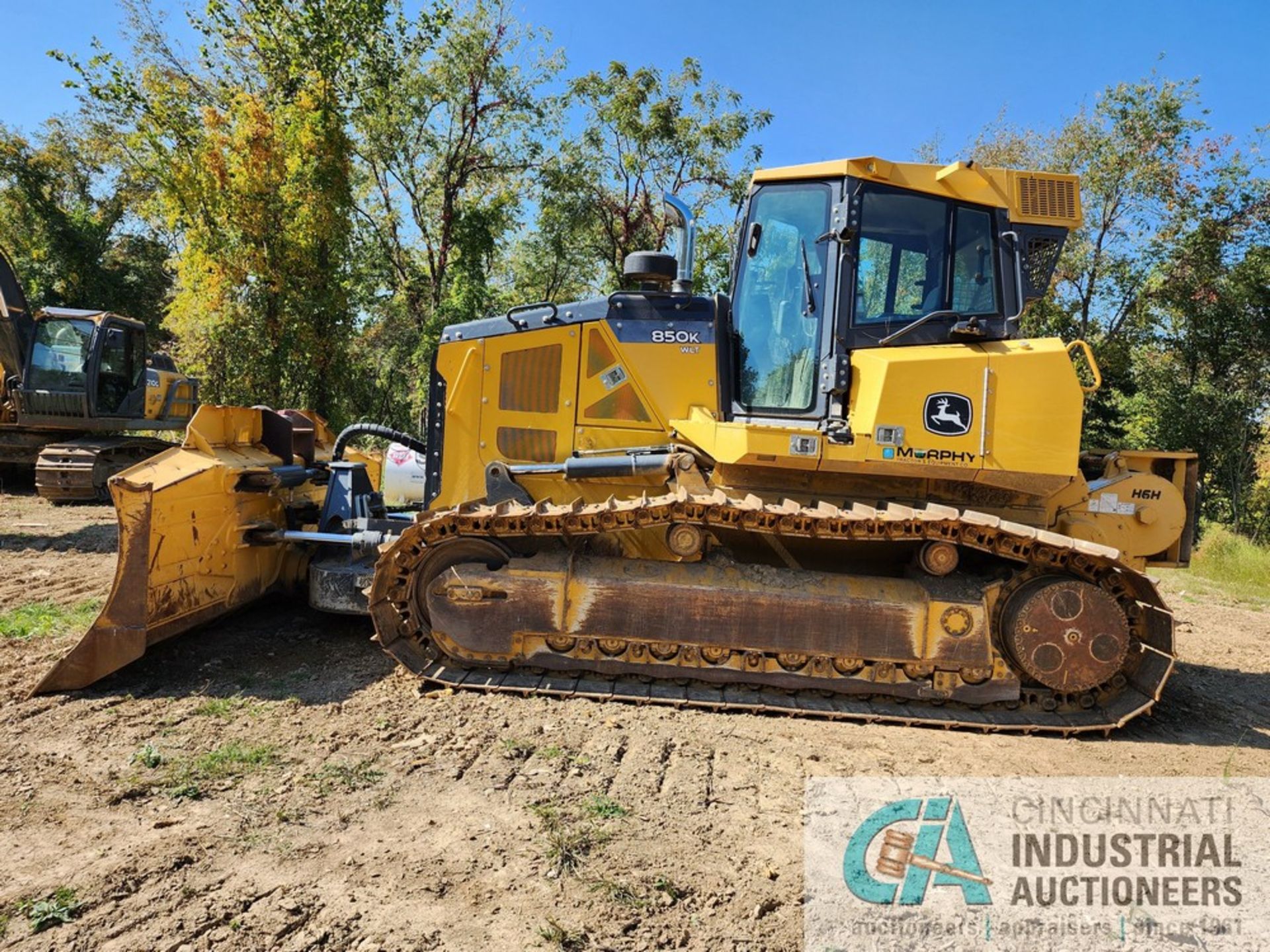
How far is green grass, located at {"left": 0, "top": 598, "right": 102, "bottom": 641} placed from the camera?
5.05 meters

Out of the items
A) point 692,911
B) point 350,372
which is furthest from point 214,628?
point 350,372

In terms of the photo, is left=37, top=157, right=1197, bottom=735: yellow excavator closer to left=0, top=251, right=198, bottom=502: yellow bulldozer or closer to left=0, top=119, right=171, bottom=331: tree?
left=0, top=251, right=198, bottom=502: yellow bulldozer

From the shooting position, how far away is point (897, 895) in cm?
261

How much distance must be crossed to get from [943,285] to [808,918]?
3.49 m

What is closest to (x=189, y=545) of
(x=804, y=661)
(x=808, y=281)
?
(x=804, y=661)

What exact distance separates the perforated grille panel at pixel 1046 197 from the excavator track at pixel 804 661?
195cm

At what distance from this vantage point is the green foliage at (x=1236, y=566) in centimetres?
943

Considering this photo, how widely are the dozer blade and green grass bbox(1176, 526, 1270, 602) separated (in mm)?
10373

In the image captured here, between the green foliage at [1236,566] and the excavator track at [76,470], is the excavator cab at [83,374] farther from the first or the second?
the green foliage at [1236,566]

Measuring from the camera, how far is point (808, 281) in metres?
4.52

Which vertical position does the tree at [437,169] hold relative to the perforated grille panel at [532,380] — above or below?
above

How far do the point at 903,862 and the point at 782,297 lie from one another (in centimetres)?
313

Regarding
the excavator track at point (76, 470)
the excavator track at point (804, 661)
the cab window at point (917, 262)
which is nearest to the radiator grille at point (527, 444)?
the excavator track at point (804, 661)

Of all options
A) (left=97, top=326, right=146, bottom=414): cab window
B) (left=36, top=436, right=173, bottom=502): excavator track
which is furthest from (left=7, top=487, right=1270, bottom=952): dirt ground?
(left=97, top=326, right=146, bottom=414): cab window
